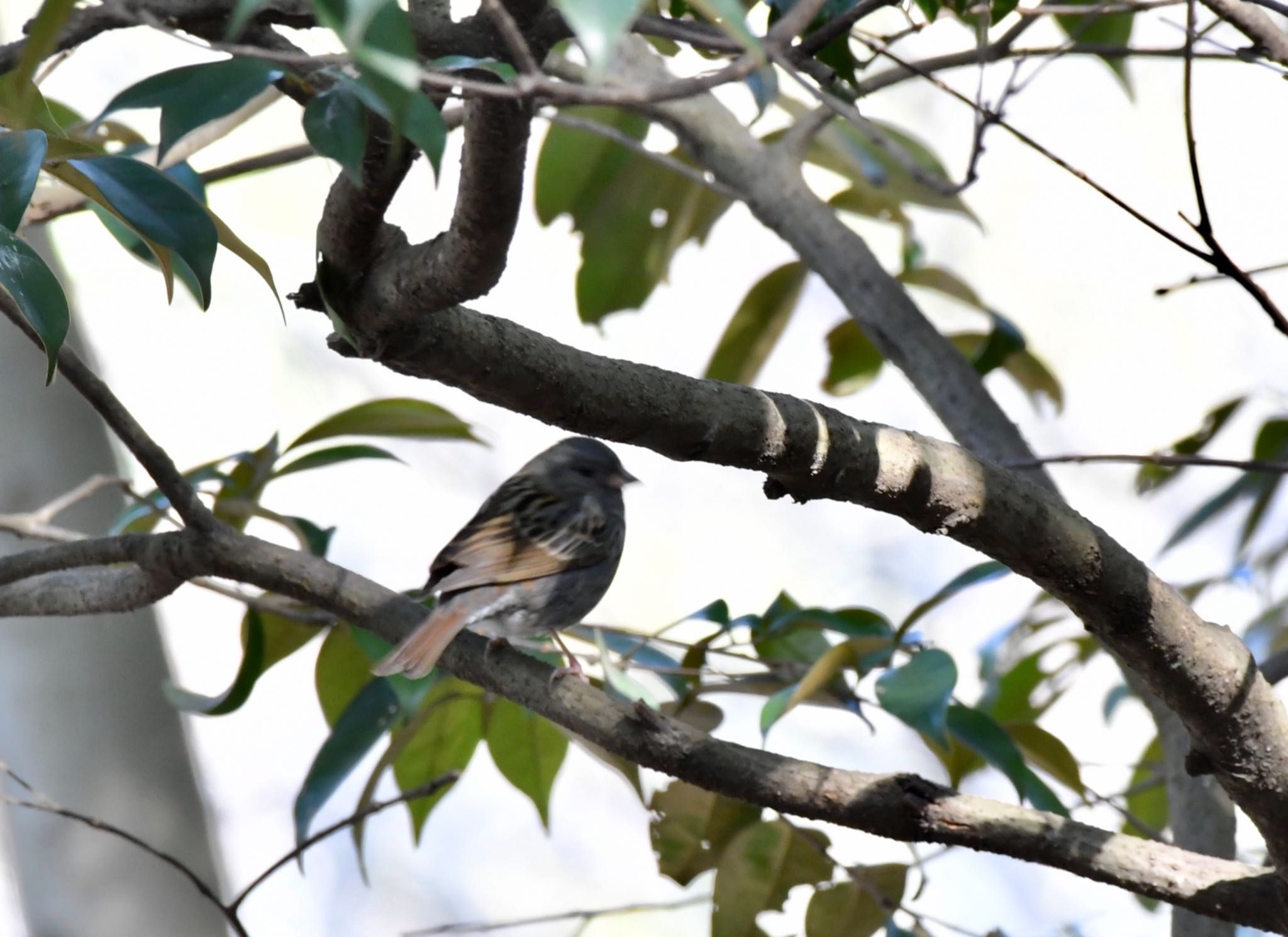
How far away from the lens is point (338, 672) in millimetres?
1870

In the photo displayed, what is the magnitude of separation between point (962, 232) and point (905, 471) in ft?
12.8

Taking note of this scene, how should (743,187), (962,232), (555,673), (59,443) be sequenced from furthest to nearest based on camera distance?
(962,232) → (59,443) → (743,187) → (555,673)

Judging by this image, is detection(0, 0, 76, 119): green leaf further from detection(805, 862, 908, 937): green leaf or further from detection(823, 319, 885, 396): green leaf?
detection(823, 319, 885, 396): green leaf

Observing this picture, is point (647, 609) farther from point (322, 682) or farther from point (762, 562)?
point (322, 682)

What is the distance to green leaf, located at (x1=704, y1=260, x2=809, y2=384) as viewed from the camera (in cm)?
234

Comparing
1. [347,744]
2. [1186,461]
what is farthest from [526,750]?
[1186,461]

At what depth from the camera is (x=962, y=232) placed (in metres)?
4.69

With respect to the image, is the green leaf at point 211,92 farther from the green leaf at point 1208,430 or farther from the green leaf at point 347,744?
the green leaf at point 1208,430

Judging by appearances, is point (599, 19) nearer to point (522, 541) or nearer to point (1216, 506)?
point (522, 541)

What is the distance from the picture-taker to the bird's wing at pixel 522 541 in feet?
6.83

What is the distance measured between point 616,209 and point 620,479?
2.08ft

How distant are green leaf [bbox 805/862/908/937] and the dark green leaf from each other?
1.26 metres

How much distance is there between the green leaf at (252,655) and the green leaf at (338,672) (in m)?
0.04

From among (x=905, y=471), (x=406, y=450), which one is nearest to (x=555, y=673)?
(x=905, y=471)
